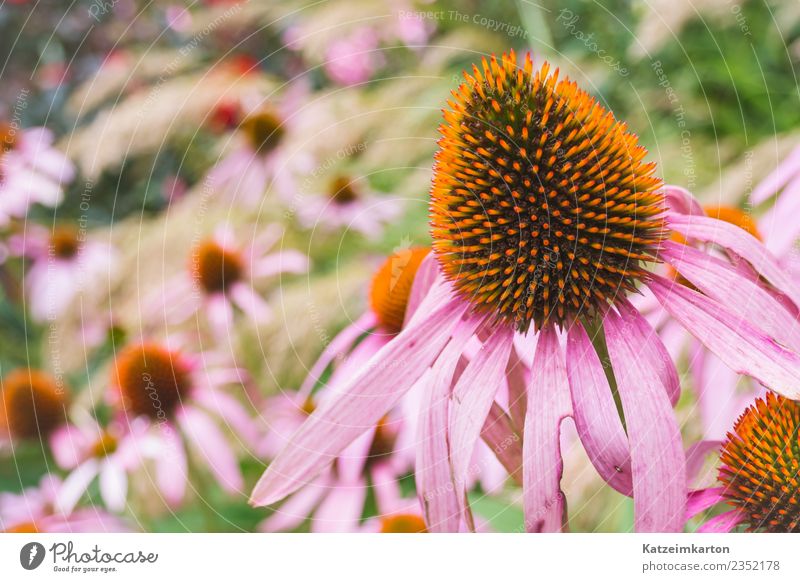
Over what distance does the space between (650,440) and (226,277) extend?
568 millimetres

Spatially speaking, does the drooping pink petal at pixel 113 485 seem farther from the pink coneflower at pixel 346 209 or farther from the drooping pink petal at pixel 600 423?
the drooping pink petal at pixel 600 423

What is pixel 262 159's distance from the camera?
0.90m

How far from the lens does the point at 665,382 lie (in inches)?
17.4

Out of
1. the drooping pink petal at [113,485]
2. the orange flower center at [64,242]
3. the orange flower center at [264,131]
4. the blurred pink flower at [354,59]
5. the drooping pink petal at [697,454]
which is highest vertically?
the blurred pink flower at [354,59]

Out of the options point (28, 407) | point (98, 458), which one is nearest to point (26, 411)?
point (28, 407)

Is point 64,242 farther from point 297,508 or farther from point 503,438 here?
point 503,438

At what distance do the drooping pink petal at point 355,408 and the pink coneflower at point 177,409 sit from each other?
0.21 m

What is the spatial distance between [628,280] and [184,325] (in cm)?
50

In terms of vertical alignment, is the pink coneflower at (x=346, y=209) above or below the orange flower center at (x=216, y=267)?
above

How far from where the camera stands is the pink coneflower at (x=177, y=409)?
0.66 metres
